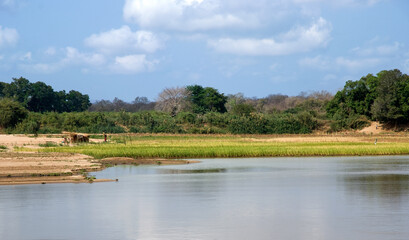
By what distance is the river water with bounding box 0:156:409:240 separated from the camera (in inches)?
545

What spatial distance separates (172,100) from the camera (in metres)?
78.1

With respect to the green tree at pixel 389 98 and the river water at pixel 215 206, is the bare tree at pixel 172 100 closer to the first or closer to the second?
the green tree at pixel 389 98

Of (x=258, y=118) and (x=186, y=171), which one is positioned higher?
(x=258, y=118)

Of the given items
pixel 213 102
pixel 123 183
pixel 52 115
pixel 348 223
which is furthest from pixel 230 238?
pixel 213 102

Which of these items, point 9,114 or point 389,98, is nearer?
point 9,114

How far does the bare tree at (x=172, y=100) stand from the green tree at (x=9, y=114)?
71.7ft

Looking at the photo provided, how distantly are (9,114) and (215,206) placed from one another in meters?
44.9

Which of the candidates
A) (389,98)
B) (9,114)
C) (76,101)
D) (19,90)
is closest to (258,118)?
(389,98)

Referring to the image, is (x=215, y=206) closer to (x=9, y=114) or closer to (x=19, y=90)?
(x=9, y=114)

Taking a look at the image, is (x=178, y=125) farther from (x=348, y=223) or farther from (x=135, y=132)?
(x=348, y=223)

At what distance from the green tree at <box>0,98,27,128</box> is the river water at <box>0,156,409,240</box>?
110 feet

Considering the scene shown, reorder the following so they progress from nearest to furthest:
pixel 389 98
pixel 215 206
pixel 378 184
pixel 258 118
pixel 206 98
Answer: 1. pixel 215 206
2. pixel 378 184
3. pixel 389 98
4. pixel 258 118
5. pixel 206 98

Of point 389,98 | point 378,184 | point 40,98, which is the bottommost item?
point 378,184

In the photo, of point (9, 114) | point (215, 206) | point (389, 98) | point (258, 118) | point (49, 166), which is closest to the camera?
point (215, 206)
